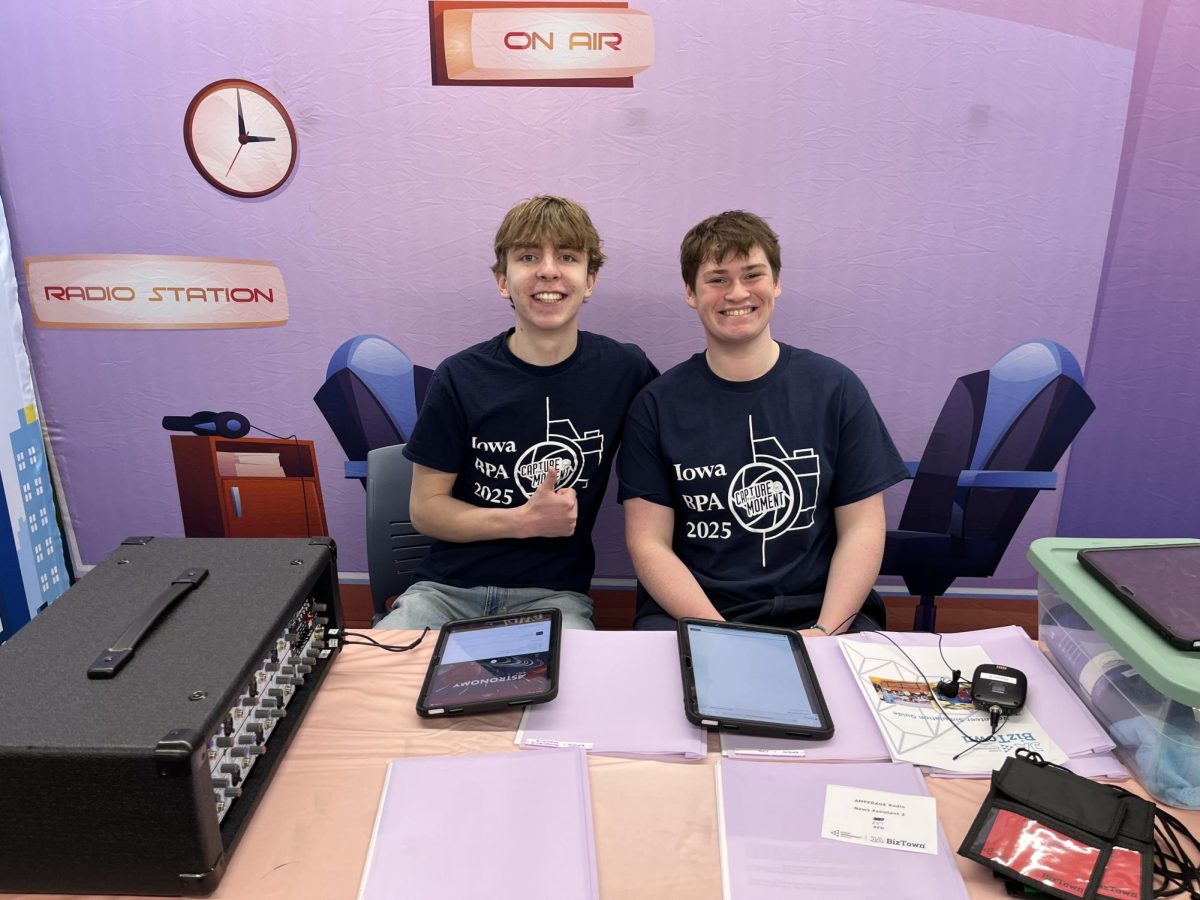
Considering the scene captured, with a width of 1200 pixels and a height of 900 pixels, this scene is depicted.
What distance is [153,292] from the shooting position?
6.58ft

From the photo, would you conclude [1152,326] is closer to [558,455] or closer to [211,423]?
[558,455]

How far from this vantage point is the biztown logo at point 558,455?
1716mm

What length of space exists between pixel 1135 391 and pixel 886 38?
1.06 m

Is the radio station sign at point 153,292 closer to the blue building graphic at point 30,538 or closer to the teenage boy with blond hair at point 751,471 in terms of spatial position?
the blue building graphic at point 30,538

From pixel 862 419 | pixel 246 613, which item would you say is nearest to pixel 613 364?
pixel 862 419

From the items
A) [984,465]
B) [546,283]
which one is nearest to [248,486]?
[546,283]

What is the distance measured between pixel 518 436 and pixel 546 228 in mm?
443

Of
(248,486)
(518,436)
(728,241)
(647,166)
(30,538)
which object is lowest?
(30,538)

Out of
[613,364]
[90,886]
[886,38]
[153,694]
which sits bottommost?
[90,886]

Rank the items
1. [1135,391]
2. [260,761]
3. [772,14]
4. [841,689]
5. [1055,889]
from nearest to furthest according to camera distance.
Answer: [1055,889]
[260,761]
[841,689]
[772,14]
[1135,391]

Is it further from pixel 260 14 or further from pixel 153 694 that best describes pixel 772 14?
pixel 153 694

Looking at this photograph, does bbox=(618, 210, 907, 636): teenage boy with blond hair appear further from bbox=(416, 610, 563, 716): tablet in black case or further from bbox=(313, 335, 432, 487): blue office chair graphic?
bbox=(313, 335, 432, 487): blue office chair graphic

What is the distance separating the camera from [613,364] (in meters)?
1.76

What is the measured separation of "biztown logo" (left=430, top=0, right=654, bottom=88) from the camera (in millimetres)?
1772
